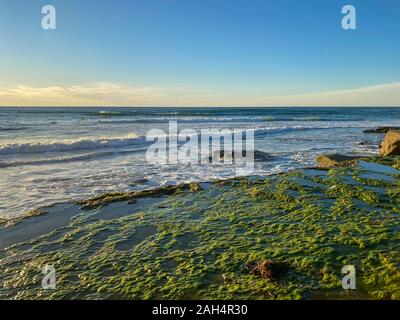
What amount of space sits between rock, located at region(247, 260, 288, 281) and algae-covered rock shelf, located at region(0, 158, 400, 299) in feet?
0.14

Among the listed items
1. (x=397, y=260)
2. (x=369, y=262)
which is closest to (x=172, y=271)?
(x=369, y=262)

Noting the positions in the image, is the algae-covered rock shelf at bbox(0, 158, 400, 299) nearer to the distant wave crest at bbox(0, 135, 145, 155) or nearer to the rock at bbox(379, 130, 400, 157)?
the rock at bbox(379, 130, 400, 157)

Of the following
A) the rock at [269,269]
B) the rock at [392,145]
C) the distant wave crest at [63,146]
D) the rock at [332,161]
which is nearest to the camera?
the rock at [269,269]

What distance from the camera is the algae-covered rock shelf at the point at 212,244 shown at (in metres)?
6.21

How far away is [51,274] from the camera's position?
Result: 6.92 m

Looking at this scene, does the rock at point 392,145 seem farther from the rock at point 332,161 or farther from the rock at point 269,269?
the rock at point 269,269

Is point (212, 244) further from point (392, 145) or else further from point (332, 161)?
point (392, 145)

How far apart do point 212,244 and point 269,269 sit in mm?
1868

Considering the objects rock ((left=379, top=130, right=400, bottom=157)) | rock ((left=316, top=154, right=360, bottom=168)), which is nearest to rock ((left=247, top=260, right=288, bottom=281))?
rock ((left=316, top=154, right=360, bottom=168))

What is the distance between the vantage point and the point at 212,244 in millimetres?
8078

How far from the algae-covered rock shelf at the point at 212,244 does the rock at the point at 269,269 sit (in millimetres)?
42

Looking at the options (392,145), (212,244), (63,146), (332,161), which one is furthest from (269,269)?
(63,146)

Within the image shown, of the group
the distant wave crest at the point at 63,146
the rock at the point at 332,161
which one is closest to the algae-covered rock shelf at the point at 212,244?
the rock at the point at 332,161

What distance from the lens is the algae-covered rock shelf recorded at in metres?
6.21
